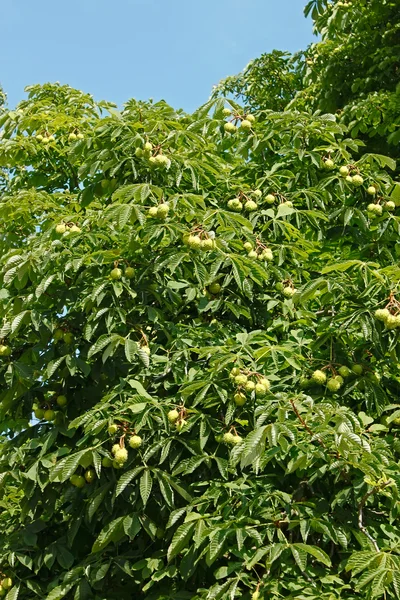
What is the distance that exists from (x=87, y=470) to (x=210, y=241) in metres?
1.20

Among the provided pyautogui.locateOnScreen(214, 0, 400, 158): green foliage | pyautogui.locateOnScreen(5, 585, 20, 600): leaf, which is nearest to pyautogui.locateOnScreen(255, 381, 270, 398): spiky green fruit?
pyautogui.locateOnScreen(5, 585, 20, 600): leaf

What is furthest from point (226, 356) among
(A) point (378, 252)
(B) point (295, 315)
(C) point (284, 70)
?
(C) point (284, 70)

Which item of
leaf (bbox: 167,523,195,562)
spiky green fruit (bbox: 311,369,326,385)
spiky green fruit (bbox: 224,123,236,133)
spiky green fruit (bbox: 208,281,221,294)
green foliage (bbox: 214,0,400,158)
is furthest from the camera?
green foliage (bbox: 214,0,400,158)

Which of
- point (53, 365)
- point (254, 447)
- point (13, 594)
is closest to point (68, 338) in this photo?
point (53, 365)

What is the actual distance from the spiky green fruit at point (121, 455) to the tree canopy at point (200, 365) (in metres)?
0.01

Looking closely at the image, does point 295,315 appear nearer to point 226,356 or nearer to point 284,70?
point 226,356

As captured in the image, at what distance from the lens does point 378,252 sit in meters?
4.06

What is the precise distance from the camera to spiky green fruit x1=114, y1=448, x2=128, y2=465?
10.2 feet

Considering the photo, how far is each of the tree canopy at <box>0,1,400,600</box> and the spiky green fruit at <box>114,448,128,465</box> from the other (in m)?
0.01

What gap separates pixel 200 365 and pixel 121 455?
644 mm

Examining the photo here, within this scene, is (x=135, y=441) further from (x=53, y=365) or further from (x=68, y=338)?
(x=68, y=338)

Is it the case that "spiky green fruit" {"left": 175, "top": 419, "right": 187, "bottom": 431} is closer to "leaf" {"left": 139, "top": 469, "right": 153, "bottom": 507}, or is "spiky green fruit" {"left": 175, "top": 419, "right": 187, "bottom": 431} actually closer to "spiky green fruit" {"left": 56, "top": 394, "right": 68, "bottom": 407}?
"leaf" {"left": 139, "top": 469, "right": 153, "bottom": 507}

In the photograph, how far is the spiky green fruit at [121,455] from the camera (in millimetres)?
3115

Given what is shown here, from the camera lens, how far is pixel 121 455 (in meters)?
3.12
